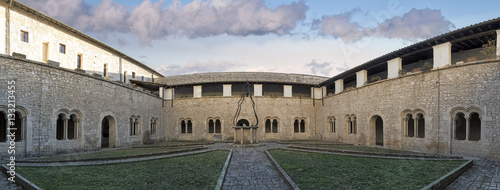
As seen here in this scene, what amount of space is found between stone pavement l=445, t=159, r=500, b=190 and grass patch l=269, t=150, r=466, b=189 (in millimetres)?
455

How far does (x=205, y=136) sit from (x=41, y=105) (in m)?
15.8

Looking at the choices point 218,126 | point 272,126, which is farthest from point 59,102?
point 272,126

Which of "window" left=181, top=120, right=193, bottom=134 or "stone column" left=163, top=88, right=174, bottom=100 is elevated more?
"stone column" left=163, top=88, right=174, bottom=100

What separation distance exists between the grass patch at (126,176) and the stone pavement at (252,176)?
1.73 ft

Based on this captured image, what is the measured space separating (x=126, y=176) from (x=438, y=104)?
1586 centimetres

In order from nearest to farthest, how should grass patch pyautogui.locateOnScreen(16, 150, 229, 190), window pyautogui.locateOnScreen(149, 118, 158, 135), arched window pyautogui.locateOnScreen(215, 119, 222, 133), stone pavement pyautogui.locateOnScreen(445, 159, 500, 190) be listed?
1. grass patch pyautogui.locateOnScreen(16, 150, 229, 190)
2. stone pavement pyautogui.locateOnScreen(445, 159, 500, 190)
3. window pyautogui.locateOnScreen(149, 118, 158, 135)
4. arched window pyautogui.locateOnScreen(215, 119, 222, 133)

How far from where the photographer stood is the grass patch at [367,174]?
23.5 ft

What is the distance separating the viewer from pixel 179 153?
14.9 m

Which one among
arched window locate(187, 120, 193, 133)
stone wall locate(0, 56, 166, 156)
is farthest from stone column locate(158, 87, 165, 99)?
stone wall locate(0, 56, 166, 156)

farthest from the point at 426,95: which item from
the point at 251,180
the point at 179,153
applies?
the point at 179,153

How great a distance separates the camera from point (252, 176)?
354 inches

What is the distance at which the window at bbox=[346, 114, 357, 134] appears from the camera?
2222 cm

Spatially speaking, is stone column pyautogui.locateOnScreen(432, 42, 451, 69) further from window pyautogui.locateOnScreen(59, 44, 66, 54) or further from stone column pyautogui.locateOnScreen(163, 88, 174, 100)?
window pyautogui.locateOnScreen(59, 44, 66, 54)

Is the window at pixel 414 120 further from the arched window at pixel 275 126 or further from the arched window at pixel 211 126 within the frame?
the arched window at pixel 211 126
